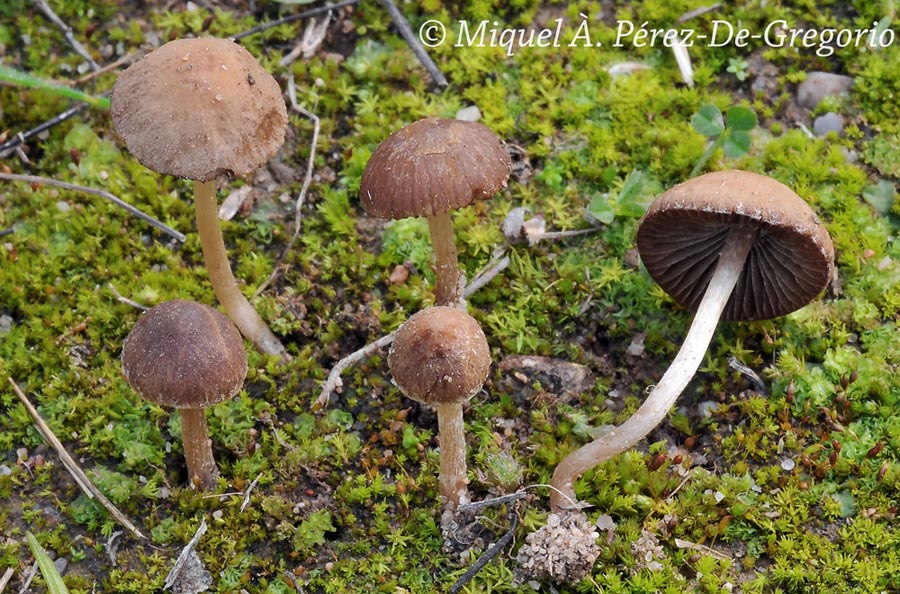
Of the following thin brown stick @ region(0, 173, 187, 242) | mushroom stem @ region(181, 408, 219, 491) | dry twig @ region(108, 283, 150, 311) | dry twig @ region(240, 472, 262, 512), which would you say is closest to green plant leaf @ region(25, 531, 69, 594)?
mushroom stem @ region(181, 408, 219, 491)

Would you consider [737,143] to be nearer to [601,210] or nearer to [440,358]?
[601,210]

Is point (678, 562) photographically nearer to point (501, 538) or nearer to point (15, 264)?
point (501, 538)

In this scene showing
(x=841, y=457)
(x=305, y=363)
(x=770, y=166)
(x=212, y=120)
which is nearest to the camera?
(x=212, y=120)

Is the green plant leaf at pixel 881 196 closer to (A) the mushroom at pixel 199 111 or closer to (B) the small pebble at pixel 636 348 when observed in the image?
(B) the small pebble at pixel 636 348

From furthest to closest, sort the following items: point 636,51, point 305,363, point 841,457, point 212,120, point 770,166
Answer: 1. point 636,51
2. point 770,166
3. point 305,363
4. point 841,457
5. point 212,120

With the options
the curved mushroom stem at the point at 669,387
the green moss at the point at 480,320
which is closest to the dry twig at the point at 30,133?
the green moss at the point at 480,320

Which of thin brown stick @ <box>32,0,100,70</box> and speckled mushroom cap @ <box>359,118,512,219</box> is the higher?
thin brown stick @ <box>32,0,100,70</box>

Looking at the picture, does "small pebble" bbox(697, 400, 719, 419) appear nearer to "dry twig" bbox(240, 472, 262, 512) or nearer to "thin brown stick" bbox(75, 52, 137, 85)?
"dry twig" bbox(240, 472, 262, 512)

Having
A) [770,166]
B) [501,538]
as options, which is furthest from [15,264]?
[770,166]
